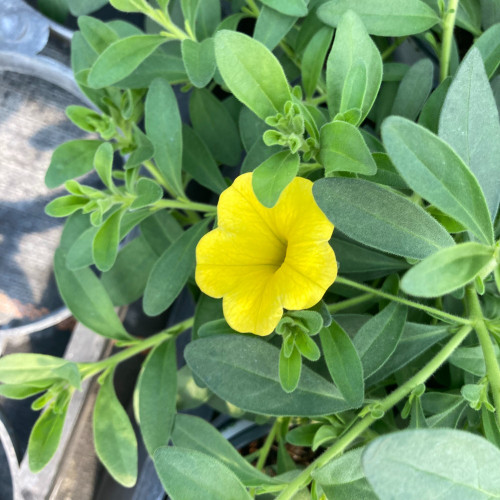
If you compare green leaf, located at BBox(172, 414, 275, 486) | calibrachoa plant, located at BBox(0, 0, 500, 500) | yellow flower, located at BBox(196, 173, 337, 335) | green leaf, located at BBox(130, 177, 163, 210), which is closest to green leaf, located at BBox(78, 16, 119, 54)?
calibrachoa plant, located at BBox(0, 0, 500, 500)

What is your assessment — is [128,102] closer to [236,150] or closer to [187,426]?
[236,150]

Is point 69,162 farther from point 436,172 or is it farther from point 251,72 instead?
point 436,172

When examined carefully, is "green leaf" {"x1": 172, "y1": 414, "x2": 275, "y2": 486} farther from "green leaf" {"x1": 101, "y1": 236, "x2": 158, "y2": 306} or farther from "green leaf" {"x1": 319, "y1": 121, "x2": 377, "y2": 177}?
"green leaf" {"x1": 319, "y1": 121, "x2": 377, "y2": 177}

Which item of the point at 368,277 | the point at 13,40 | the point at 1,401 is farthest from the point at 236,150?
the point at 1,401

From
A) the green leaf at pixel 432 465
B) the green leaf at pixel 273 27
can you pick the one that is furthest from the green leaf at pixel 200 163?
the green leaf at pixel 432 465

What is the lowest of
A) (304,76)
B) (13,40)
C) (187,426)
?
(187,426)

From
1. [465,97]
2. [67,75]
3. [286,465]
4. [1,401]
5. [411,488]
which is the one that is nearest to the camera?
[411,488]
